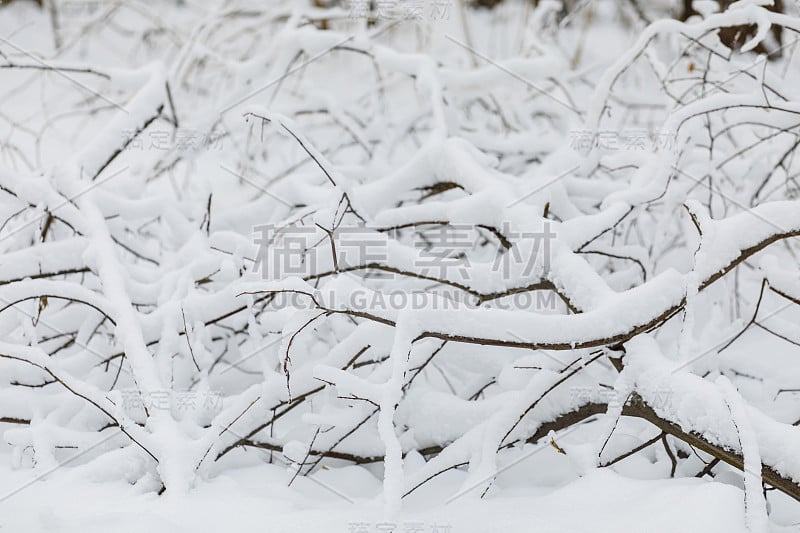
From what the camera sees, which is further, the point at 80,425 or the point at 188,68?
the point at 188,68

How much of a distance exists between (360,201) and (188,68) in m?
1.32

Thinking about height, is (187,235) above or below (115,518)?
above

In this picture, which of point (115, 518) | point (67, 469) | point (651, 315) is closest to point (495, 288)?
point (651, 315)

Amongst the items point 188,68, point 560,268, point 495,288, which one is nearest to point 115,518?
point 495,288

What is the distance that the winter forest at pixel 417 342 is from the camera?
106cm

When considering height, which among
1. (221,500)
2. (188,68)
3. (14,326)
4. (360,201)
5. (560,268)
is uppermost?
(188,68)

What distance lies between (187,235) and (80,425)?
0.64 meters

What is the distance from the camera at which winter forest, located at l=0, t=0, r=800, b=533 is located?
1.06 metres

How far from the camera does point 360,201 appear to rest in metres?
1.64

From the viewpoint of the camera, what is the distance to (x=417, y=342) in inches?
53.5

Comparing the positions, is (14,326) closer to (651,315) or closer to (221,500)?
(221,500)

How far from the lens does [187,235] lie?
187cm

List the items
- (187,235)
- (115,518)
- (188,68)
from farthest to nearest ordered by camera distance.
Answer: (188,68)
(187,235)
(115,518)

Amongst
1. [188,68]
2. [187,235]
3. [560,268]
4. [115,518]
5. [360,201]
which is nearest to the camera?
[115,518]
